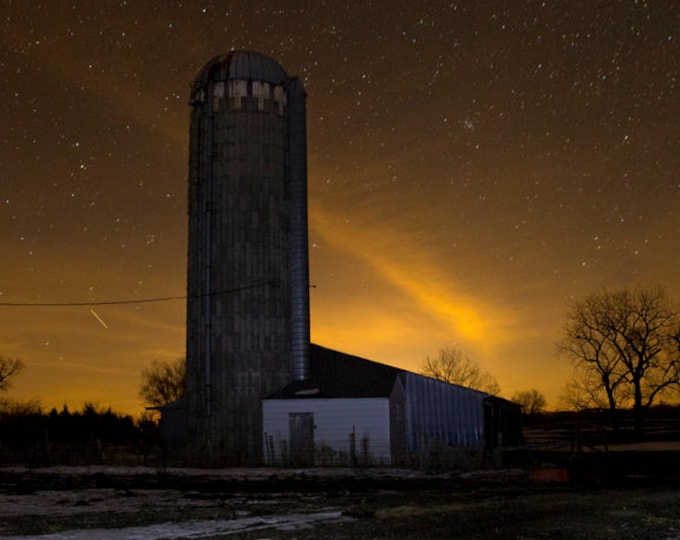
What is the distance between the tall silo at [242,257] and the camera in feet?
136

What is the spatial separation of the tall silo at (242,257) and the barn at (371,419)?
2624 millimetres

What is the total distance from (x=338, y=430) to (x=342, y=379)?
131 inches

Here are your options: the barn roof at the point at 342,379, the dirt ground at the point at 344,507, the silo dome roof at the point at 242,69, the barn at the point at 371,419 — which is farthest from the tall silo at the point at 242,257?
the dirt ground at the point at 344,507

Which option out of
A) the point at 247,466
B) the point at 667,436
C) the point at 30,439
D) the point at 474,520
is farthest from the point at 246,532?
the point at 667,436

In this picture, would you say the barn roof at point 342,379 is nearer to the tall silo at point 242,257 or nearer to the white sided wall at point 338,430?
the white sided wall at point 338,430

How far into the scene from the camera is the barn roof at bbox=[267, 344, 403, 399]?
38.0 meters

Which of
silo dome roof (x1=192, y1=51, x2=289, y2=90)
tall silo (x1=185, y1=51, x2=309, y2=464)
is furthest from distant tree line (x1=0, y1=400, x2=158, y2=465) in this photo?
silo dome roof (x1=192, y1=51, x2=289, y2=90)

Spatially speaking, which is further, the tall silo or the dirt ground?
the tall silo

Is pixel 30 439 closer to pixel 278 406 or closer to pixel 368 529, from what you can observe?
pixel 278 406

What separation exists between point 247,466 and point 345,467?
553 cm

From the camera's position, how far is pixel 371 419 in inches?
1455

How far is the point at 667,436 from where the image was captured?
66500mm

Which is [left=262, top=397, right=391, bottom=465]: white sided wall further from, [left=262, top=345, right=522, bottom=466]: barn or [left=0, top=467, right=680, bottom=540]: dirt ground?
[left=0, top=467, right=680, bottom=540]: dirt ground

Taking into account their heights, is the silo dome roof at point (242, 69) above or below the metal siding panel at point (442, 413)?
above
